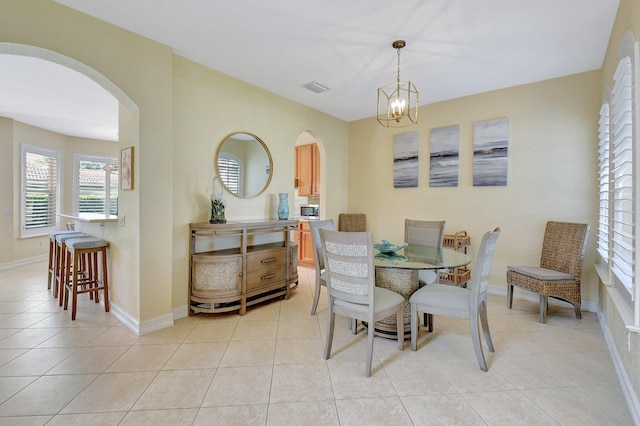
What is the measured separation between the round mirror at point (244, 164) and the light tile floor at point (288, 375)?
1603 mm

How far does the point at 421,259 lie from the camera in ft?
8.16

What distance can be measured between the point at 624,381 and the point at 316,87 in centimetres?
397

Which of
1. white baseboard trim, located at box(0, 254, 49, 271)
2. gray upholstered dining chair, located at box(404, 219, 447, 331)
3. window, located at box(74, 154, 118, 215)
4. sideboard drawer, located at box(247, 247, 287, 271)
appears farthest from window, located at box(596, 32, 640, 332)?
window, located at box(74, 154, 118, 215)

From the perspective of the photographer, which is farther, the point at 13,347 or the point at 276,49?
the point at 276,49

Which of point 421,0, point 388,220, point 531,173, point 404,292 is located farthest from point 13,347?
point 531,173

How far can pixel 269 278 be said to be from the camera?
11.2 feet

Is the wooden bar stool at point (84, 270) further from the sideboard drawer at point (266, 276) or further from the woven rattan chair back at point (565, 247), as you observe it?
the woven rattan chair back at point (565, 247)

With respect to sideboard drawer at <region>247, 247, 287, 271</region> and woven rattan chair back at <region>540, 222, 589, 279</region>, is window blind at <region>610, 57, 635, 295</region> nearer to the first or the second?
woven rattan chair back at <region>540, 222, 589, 279</region>

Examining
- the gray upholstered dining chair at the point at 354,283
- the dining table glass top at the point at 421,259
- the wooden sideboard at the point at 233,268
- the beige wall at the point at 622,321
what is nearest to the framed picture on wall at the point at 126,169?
the wooden sideboard at the point at 233,268

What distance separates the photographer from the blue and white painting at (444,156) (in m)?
4.16

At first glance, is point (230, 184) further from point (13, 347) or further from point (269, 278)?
point (13, 347)

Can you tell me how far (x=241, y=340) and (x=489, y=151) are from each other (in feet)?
12.8

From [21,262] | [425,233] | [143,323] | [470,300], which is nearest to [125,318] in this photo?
[143,323]

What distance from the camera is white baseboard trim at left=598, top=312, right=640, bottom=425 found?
160 cm
